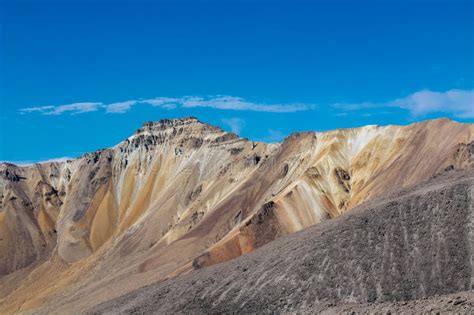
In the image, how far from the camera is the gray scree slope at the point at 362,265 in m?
51.5

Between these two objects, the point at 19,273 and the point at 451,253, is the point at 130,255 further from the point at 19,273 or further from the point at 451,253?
the point at 451,253

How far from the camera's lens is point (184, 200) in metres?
158

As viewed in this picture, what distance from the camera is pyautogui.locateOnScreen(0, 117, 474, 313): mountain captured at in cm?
9944

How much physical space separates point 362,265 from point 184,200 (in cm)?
10512

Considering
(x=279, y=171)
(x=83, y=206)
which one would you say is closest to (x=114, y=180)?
(x=83, y=206)

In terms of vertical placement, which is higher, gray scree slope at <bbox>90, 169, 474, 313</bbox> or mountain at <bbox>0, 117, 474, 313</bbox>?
mountain at <bbox>0, 117, 474, 313</bbox>

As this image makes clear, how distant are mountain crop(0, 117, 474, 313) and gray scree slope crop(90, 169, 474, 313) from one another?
12297mm

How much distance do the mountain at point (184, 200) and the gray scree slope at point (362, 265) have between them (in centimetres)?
1230

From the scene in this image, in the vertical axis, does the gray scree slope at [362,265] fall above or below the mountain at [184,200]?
below

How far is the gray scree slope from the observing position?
5153 centimetres

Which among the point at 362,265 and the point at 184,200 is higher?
the point at 184,200

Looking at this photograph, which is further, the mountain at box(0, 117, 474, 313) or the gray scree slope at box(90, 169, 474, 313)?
the mountain at box(0, 117, 474, 313)

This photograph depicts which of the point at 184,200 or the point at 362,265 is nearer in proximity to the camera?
the point at 362,265

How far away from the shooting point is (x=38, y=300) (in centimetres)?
13075
